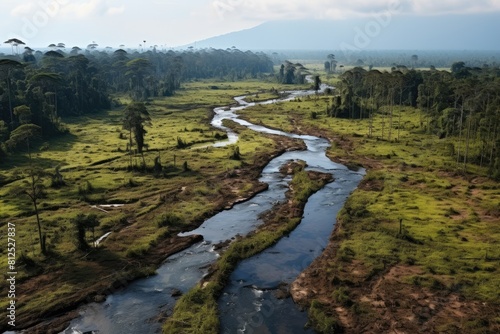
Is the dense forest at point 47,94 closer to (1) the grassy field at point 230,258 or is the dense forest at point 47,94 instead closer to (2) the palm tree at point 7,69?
(2) the palm tree at point 7,69

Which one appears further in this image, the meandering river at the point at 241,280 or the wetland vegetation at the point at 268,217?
the wetland vegetation at the point at 268,217

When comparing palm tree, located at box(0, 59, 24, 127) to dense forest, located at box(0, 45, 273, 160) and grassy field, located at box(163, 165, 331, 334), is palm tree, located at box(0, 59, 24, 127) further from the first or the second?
grassy field, located at box(163, 165, 331, 334)

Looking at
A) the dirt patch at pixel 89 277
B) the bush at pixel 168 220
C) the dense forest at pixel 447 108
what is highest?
the dense forest at pixel 447 108

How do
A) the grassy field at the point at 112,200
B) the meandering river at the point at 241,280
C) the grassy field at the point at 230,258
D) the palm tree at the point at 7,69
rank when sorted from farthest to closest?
1. the palm tree at the point at 7,69
2. the grassy field at the point at 112,200
3. the meandering river at the point at 241,280
4. the grassy field at the point at 230,258

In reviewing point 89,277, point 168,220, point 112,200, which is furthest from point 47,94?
point 89,277

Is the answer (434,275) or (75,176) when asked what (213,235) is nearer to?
(434,275)

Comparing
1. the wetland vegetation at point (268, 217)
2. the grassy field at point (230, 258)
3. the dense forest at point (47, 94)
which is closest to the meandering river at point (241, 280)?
the grassy field at point (230, 258)
